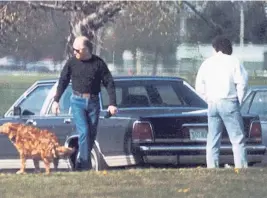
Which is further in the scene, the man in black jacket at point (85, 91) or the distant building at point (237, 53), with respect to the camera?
the distant building at point (237, 53)

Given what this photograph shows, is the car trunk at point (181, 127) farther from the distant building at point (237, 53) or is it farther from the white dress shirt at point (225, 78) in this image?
the distant building at point (237, 53)

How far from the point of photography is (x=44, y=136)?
36.9 ft

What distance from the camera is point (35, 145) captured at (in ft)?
37.0

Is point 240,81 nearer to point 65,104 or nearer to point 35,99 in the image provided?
point 65,104

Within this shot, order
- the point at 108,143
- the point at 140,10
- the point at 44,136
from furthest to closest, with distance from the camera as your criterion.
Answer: the point at 140,10
the point at 108,143
the point at 44,136

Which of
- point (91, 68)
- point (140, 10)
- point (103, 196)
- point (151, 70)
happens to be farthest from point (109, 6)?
point (103, 196)

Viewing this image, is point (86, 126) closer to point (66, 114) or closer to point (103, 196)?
point (66, 114)

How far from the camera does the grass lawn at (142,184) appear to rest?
8.84 meters

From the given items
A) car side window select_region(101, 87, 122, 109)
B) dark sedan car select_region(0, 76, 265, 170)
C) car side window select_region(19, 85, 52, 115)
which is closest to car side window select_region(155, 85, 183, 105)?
dark sedan car select_region(0, 76, 265, 170)

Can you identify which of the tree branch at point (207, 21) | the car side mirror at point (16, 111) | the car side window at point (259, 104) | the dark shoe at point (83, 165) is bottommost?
the dark shoe at point (83, 165)

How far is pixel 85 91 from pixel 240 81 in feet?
6.24

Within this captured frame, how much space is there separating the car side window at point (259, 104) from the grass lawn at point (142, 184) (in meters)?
6.09

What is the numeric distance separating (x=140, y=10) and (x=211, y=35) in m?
1.57

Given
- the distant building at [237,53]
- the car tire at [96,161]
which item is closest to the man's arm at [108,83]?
the car tire at [96,161]
